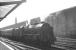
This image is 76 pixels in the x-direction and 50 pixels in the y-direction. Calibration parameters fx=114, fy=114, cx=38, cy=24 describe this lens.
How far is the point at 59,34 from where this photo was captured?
1124cm

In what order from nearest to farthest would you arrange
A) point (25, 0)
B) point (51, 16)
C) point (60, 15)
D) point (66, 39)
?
point (25, 0) < point (66, 39) < point (60, 15) < point (51, 16)

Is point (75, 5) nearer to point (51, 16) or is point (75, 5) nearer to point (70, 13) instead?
point (70, 13)

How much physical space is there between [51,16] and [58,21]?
4.49 feet

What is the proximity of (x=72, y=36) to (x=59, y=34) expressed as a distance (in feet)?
5.46

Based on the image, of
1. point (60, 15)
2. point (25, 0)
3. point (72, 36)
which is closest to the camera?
point (25, 0)

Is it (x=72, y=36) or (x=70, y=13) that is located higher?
(x=70, y=13)

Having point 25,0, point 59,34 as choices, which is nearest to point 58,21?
point 59,34

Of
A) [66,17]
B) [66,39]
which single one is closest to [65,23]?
[66,17]

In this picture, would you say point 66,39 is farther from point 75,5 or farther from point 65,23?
point 75,5

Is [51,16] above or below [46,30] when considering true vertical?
above

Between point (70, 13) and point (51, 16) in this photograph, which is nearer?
point (70, 13)

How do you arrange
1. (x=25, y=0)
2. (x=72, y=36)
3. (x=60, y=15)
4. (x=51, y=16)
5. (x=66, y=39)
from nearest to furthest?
(x=25, y=0) → (x=72, y=36) → (x=66, y=39) → (x=60, y=15) → (x=51, y=16)

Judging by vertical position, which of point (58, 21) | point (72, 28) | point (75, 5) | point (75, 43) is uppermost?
point (75, 5)

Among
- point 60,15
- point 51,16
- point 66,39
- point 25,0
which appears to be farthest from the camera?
point 51,16
